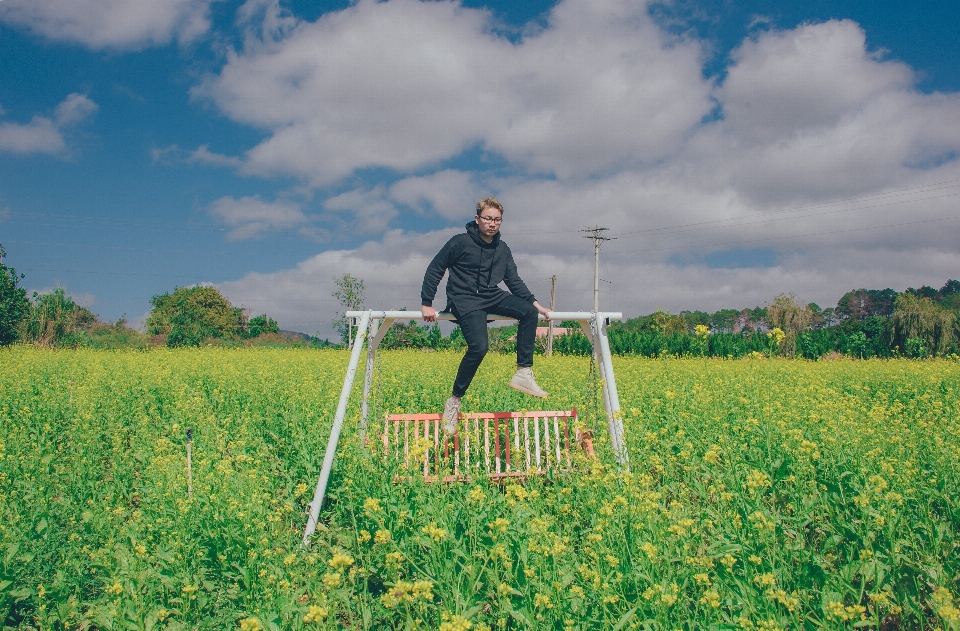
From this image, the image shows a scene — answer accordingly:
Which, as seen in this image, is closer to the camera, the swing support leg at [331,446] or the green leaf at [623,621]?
the green leaf at [623,621]

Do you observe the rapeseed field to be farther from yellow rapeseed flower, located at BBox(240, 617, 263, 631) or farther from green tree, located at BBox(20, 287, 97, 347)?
green tree, located at BBox(20, 287, 97, 347)

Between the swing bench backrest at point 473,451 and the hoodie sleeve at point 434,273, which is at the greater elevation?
the hoodie sleeve at point 434,273

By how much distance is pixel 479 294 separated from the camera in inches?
197

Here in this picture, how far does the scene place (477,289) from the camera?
499 centimetres

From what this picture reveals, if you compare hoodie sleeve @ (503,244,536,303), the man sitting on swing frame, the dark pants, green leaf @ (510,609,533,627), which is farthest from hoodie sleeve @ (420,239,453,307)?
green leaf @ (510,609,533,627)

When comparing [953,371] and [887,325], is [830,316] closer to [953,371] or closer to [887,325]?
[887,325]

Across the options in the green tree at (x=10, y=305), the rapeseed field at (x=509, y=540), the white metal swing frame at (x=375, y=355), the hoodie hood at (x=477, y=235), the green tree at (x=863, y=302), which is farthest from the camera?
the green tree at (x=863, y=302)

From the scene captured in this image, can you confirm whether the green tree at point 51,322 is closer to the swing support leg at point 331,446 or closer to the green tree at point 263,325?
the green tree at point 263,325

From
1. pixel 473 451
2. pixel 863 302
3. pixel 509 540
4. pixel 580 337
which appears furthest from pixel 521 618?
pixel 863 302

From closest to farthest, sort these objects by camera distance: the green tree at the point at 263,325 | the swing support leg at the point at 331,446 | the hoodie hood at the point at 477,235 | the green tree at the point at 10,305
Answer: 1. the swing support leg at the point at 331,446
2. the hoodie hood at the point at 477,235
3. the green tree at the point at 10,305
4. the green tree at the point at 263,325

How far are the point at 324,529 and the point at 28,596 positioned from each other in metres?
1.71

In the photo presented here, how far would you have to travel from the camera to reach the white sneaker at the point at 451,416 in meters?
4.92

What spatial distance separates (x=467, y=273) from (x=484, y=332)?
0.55 m

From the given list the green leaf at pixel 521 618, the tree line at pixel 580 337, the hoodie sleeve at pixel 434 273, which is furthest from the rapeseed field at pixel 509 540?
the tree line at pixel 580 337
